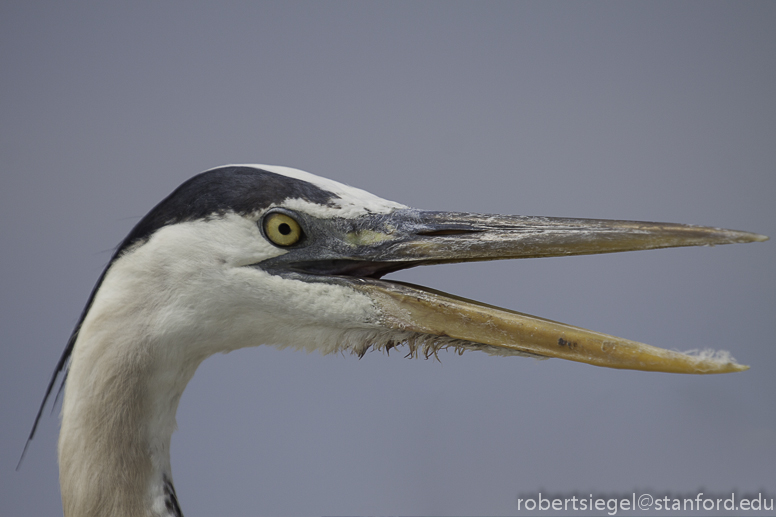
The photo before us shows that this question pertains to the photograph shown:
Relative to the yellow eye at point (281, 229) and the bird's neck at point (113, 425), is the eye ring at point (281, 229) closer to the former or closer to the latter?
the yellow eye at point (281, 229)

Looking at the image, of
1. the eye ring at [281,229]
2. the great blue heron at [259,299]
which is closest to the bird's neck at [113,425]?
the great blue heron at [259,299]

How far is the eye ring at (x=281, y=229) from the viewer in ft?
3.83

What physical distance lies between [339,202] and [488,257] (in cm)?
34

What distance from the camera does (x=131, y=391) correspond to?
115 cm

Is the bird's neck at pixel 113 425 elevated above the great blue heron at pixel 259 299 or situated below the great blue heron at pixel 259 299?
below

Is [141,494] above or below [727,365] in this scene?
below

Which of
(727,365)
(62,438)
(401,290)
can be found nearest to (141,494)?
(62,438)

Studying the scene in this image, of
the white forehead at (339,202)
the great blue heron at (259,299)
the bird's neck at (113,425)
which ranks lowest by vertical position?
the bird's neck at (113,425)

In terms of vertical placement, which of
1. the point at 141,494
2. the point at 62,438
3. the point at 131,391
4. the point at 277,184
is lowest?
the point at 141,494

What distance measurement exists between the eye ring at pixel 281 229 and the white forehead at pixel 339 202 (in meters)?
0.03

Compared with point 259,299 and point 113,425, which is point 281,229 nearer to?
point 259,299

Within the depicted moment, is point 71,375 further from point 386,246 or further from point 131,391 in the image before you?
point 386,246

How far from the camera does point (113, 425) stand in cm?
115

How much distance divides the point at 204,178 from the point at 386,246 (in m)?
0.41
